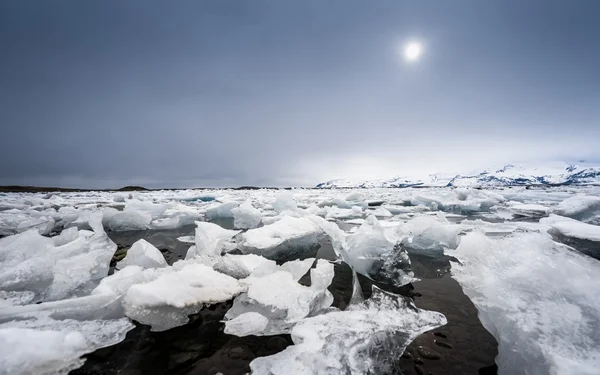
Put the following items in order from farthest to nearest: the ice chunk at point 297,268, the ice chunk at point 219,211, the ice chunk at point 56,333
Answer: the ice chunk at point 219,211 < the ice chunk at point 297,268 < the ice chunk at point 56,333

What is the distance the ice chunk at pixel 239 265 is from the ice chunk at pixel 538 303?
1.95 metres

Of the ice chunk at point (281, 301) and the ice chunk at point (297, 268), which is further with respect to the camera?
the ice chunk at point (297, 268)

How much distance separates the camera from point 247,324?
1939 millimetres

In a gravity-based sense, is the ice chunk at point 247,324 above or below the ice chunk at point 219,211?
below

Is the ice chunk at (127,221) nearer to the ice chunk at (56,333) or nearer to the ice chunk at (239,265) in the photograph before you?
the ice chunk at (239,265)

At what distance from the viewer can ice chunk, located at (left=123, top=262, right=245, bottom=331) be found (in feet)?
6.53

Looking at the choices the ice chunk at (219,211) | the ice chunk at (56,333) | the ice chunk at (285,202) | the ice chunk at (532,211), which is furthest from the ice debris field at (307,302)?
the ice chunk at (532,211)

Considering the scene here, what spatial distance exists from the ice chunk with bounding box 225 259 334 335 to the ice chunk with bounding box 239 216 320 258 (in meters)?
1.19

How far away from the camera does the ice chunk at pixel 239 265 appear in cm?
288

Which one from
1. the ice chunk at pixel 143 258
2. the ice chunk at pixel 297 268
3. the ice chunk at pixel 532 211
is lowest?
the ice chunk at pixel 532 211

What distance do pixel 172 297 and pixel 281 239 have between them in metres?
1.90

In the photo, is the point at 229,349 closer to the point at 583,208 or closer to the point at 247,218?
the point at 247,218

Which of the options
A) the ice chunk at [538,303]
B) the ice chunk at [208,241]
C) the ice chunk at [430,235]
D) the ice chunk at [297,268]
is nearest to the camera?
the ice chunk at [538,303]

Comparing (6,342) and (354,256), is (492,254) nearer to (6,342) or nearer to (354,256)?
(354,256)
